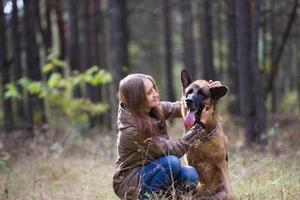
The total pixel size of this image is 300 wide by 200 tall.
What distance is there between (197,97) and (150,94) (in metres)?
0.50

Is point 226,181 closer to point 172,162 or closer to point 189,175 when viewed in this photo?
point 189,175

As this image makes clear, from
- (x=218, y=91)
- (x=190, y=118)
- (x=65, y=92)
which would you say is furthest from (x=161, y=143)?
(x=65, y=92)

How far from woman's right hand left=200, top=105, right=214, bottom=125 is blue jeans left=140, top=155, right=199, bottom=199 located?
45 cm

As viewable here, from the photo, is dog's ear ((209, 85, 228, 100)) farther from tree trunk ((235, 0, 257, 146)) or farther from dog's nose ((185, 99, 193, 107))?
tree trunk ((235, 0, 257, 146))

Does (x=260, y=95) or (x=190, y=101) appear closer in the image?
(x=190, y=101)

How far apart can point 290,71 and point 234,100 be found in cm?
1189

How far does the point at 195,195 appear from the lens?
202 inches

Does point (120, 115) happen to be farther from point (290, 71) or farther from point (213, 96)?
point (290, 71)

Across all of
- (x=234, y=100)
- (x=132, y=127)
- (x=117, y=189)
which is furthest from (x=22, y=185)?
(x=234, y=100)

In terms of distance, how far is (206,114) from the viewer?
4836mm

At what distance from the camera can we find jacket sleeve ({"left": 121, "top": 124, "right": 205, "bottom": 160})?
4.82m

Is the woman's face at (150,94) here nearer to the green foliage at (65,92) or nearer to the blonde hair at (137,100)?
the blonde hair at (137,100)

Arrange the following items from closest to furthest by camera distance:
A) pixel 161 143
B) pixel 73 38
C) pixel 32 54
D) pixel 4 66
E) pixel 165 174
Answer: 1. pixel 161 143
2. pixel 165 174
3. pixel 32 54
4. pixel 4 66
5. pixel 73 38

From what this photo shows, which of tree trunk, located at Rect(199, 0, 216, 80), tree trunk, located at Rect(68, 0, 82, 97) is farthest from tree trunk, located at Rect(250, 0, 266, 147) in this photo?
tree trunk, located at Rect(199, 0, 216, 80)
